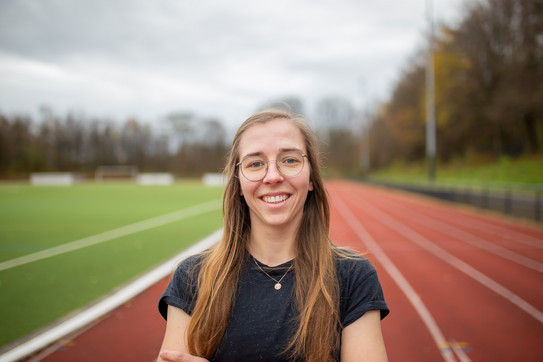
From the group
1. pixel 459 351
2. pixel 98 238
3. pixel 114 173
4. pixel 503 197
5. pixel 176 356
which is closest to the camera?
pixel 176 356

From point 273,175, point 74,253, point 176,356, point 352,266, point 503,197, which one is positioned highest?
point 273,175

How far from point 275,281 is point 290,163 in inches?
22.3

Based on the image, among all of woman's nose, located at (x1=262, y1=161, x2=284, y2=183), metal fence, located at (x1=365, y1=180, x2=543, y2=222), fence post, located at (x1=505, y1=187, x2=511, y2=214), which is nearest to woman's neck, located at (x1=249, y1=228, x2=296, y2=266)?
woman's nose, located at (x1=262, y1=161, x2=284, y2=183)

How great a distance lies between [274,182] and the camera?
5.70ft

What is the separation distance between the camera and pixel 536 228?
11156mm

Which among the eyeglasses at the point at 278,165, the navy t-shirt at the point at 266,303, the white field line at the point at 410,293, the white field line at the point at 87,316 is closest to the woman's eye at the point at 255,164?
the eyeglasses at the point at 278,165

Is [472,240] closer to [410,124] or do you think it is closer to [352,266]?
[352,266]

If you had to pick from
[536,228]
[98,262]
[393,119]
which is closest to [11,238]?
[98,262]

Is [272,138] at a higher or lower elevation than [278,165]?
higher

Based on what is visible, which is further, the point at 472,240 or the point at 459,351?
the point at 472,240

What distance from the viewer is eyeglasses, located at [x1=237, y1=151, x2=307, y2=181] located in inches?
70.1

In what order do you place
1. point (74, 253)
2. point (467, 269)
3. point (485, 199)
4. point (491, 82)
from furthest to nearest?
1. point (491, 82)
2. point (485, 199)
3. point (74, 253)
4. point (467, 269)

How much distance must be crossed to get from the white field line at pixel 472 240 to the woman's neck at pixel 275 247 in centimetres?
722

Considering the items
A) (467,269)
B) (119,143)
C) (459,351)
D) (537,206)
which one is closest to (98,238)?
(467,269)
